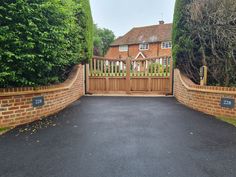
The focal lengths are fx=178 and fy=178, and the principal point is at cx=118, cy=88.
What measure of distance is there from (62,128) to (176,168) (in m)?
2.51

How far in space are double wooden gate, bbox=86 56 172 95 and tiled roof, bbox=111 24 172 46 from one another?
1743 cm

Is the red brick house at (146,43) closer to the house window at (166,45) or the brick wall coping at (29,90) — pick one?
the house window at (166,45)

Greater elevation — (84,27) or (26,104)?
(84,27)

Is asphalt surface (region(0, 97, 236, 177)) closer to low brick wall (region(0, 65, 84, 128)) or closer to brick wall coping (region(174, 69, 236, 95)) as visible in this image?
low brick wall (region(0, 65, 84, 128))

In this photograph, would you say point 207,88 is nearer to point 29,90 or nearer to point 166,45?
point 29,90

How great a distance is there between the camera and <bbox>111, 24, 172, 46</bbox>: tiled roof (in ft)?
83.6

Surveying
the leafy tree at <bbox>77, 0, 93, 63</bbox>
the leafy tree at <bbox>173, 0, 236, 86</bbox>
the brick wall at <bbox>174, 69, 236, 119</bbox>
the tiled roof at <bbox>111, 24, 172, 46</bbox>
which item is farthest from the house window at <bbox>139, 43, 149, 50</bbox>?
the brick wall at <bbox>174, 69, 236, 119</bbox>

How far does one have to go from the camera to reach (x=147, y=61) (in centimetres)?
870

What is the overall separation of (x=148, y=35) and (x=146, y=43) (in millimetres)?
1400

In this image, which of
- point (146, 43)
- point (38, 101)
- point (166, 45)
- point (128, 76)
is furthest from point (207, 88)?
point (146, 43)

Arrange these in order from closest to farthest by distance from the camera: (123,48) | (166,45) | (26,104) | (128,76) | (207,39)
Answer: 1. (26,104)
2. (207,39)
3. (128,76)
4. (166,45)
5. (123,48)

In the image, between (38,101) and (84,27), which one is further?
(84,27)

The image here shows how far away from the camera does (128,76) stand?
28.6 ft

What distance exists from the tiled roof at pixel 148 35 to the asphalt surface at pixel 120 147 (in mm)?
22420
